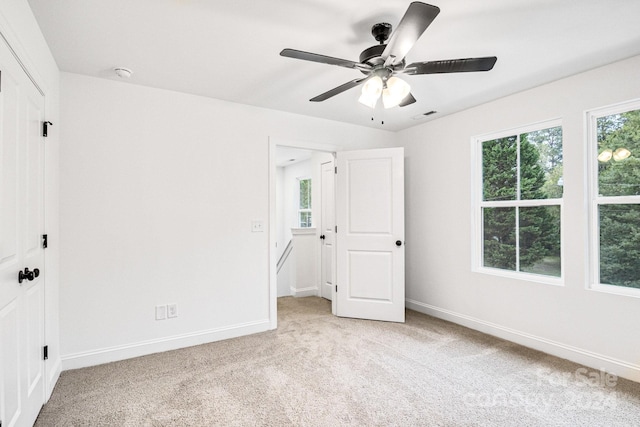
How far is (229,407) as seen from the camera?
81.9 inches

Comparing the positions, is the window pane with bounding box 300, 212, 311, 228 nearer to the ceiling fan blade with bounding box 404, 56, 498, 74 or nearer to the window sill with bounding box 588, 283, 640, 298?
the window sill with bounding box 588, 283, 640, 298

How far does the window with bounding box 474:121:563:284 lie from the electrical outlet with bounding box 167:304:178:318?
3083 mm

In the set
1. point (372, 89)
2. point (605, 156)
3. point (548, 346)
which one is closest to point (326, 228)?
point (548, 346)

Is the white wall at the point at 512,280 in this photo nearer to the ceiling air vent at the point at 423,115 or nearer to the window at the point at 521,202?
the window at the point at 521,202

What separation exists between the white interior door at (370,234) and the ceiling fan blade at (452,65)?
189 cm

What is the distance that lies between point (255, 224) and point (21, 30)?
2.22 m

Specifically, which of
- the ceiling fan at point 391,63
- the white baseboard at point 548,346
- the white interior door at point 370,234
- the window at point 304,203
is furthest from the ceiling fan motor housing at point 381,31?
the window at point 304,203

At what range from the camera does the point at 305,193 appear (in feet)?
22.9

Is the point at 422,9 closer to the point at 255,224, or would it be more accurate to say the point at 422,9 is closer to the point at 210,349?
the point at 255,224

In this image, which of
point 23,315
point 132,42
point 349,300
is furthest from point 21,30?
point 349,300

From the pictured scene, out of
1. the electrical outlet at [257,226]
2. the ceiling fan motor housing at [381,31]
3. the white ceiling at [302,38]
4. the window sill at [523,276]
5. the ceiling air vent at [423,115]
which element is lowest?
the window sill at [523,276]

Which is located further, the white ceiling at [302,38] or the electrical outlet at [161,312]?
the electrical outlet at [161,312]

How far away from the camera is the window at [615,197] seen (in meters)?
2.48

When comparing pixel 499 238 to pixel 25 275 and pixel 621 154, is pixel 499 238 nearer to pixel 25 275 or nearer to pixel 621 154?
pixel 621 154
